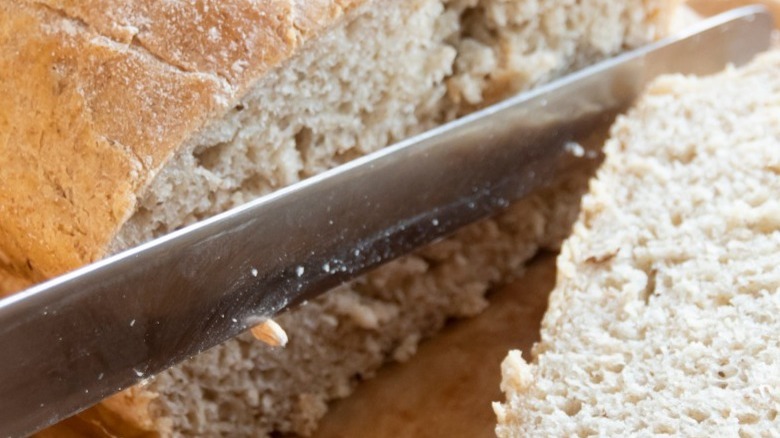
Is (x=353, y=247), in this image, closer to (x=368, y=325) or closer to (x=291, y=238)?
(x=291, y=238)

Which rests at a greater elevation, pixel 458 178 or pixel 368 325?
pixel 458 178

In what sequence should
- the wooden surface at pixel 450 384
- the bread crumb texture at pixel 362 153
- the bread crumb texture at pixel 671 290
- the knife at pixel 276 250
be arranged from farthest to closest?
the wooden surface at pixel 450 384 → the bread crumb texture at pixel 362 153 → the bread crumb texture at pixel 671 290 → the knife at pixel 276 250

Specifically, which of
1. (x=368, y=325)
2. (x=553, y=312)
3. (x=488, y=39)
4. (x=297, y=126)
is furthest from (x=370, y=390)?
(x=488, y=39)

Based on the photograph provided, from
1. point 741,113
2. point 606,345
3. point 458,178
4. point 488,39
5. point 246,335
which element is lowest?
point 606,345

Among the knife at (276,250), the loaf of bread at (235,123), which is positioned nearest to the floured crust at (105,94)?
the loaf of bread at (235,123)

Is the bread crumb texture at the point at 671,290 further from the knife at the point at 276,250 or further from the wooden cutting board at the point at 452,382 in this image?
the wooden cutting board at the point at 452,382

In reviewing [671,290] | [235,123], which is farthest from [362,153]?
[671,290]
